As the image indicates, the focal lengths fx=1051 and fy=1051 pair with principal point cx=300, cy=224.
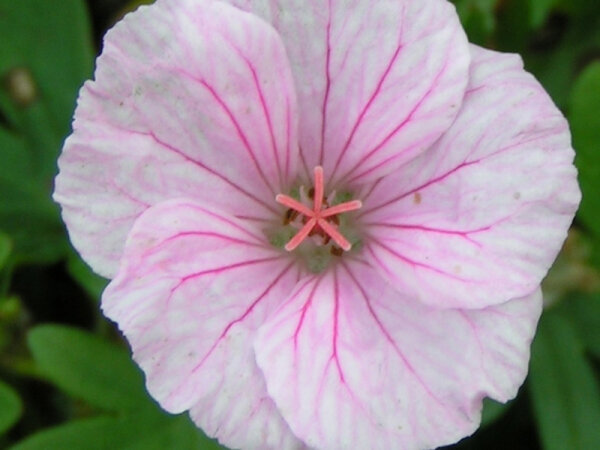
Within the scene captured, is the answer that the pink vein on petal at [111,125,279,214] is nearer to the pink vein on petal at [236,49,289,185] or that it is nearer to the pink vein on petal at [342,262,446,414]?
the pink vein on petal at [236,49,289,185]

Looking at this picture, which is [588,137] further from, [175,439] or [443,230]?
[175,439]

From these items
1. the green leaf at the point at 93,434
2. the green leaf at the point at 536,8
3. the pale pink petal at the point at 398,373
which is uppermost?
the pale pink petal at the point at 398,373

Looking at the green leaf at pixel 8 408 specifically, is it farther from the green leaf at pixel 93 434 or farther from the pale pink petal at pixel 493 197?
the pale pink petal at pixel 493 197

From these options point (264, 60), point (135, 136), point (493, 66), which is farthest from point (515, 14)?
point (135, 136)

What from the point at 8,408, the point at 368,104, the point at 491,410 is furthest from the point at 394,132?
the point at 8,408

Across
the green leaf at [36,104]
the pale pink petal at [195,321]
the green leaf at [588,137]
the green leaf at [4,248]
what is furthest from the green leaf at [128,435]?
the green leaf at [588,137]

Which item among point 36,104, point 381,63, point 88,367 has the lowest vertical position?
point 88,367
